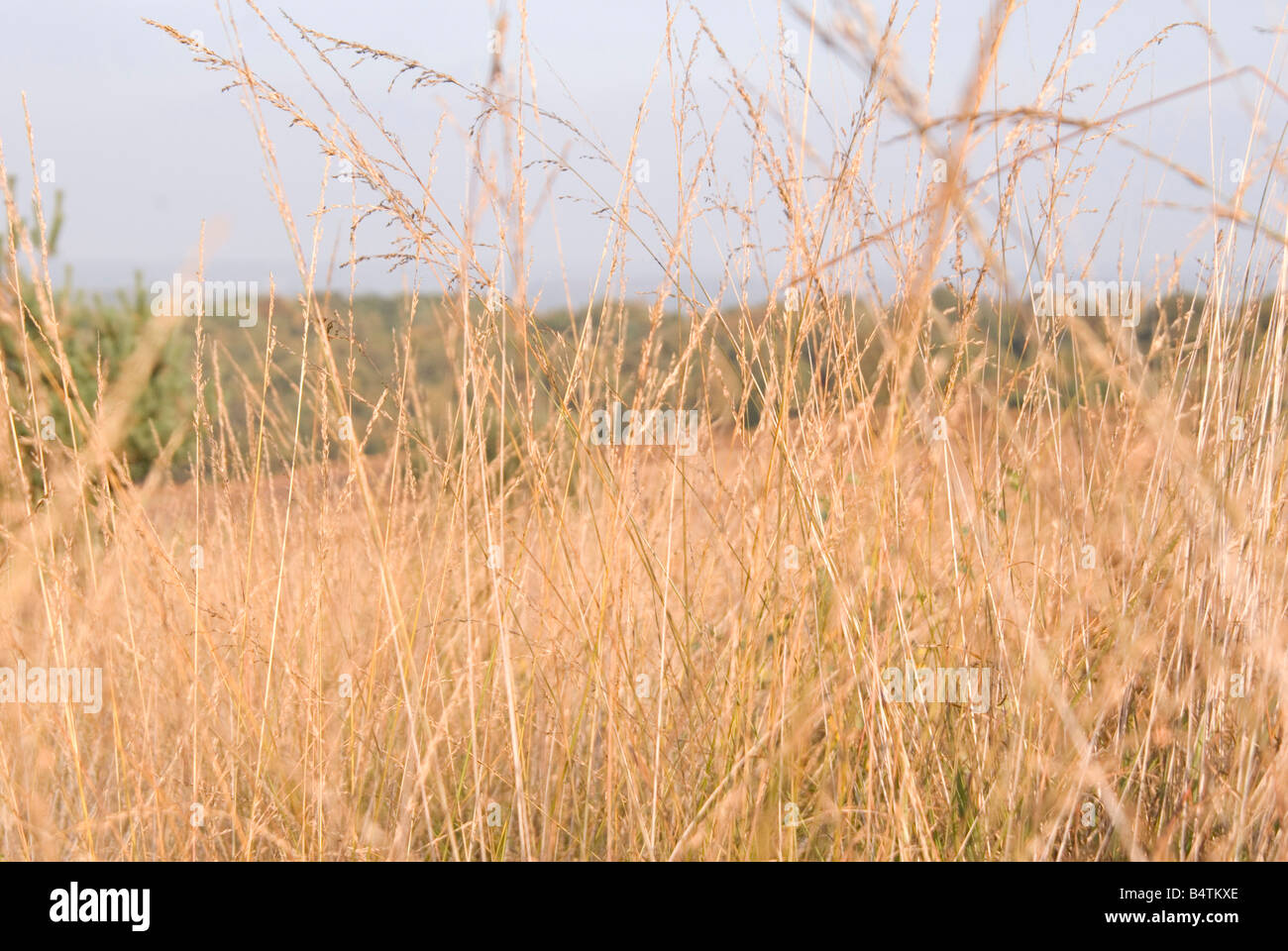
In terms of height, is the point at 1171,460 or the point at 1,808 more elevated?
the point at 1171,460

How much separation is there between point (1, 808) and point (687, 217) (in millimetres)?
1408

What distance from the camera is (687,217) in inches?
50.8
